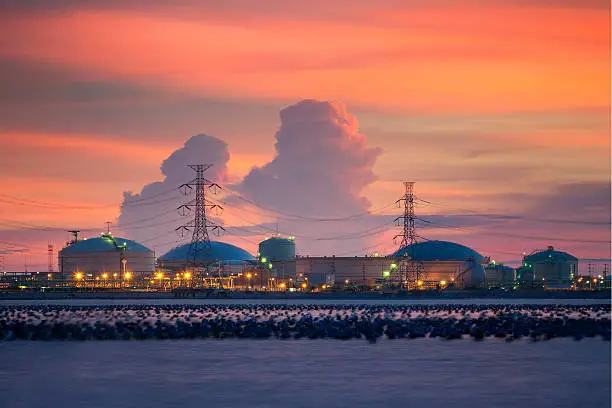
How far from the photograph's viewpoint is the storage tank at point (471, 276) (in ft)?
583

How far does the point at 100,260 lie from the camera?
186125 mm

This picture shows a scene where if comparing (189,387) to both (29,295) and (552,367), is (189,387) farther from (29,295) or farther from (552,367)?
(29,295)

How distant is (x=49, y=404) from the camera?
1282 inches

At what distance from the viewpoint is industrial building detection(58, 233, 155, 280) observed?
185625 millimetres

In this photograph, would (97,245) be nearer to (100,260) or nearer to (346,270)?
(100,260)

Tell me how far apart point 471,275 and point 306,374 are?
14181cm

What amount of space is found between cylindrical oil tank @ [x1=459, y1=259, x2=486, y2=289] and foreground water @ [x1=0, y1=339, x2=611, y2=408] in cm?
12354

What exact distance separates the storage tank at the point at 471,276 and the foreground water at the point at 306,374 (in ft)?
405

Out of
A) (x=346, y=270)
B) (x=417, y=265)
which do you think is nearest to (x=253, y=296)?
(x=417, y=265)

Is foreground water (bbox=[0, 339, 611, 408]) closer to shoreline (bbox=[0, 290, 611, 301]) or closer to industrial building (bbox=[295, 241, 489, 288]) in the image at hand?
shoreline (bbox=[0, 290, 611, 301])

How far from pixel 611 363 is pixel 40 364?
25.0 meters

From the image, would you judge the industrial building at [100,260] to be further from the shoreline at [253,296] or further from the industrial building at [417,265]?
the industrial building at [417,265]

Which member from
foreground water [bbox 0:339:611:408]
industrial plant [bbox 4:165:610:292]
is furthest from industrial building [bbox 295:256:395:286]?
foreground water [bbox 0:339:611:408]

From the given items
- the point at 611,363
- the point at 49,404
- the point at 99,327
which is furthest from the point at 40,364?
the point at 611,363
